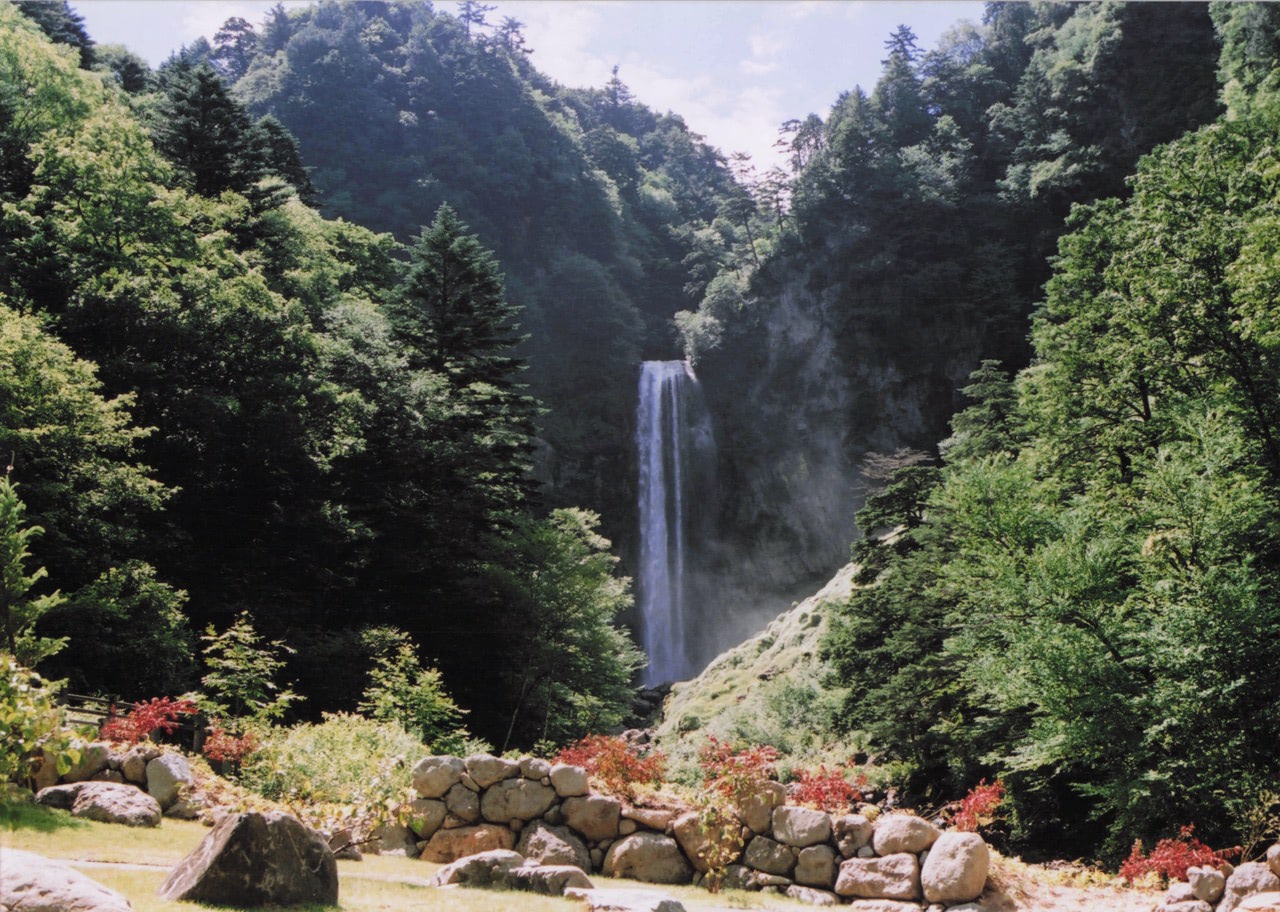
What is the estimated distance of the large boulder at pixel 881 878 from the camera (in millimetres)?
9695

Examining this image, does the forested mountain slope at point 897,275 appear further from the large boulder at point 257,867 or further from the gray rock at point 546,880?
the large boulder at point 257,867

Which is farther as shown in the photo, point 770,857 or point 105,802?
point 770,857

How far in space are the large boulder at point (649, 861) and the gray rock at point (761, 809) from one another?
0.94 m

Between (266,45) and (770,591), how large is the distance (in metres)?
67.8

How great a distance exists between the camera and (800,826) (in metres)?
10.4

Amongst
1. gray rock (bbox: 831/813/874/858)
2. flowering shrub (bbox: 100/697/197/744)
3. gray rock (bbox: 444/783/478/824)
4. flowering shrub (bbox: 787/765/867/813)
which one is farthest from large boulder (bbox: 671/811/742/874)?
flowering shrub (bbox: 100/697/197/744)

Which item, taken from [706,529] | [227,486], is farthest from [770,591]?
[227,486]

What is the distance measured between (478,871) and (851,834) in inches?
171

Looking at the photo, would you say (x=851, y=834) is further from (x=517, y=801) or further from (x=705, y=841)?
(x=517, y=801)

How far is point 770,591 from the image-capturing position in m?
51.8

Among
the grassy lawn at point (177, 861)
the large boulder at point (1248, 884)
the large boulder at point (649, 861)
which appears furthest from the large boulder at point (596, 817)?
the large boulder at point (1248, 884)

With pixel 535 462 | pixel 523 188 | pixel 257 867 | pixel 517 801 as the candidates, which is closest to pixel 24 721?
pixel 257 867

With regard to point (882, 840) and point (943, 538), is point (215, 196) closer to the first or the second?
point (943, 538)

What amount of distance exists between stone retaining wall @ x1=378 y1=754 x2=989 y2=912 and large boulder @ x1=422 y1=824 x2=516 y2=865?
0.01 meters
